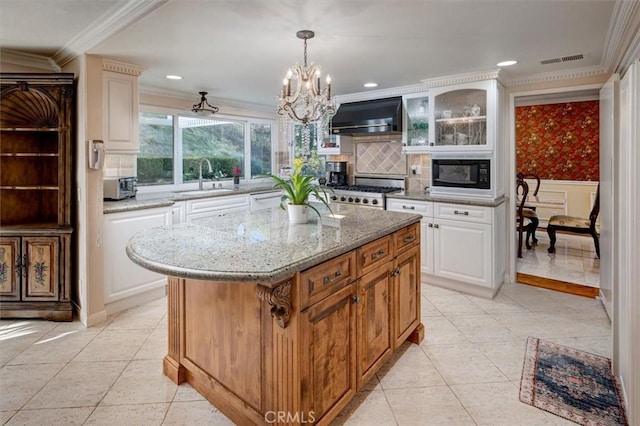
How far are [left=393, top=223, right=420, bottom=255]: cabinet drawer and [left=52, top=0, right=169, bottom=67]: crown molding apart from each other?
199cm

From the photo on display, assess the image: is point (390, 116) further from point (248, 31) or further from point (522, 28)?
point (248, 31)

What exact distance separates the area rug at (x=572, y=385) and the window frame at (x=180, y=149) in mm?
4277

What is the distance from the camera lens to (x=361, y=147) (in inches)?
209

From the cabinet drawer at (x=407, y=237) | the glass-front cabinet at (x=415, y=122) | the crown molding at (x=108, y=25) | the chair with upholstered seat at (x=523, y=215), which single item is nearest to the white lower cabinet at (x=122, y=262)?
the crown molding at (x=108, y=25)

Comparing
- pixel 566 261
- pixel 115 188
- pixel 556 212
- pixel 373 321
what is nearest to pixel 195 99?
pixel 115 188

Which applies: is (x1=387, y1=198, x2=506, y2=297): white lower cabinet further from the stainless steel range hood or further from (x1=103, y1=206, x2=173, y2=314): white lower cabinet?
(x1=103, y1=206, x2=173, y2=314): white lower cabinet

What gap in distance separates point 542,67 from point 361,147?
2391 mm

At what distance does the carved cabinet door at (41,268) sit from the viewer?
3.14 meters

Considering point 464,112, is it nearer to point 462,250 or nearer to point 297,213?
point 462,250

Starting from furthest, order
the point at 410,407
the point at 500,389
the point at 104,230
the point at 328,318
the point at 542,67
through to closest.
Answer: the point at 542,67 < the point at 104,230 < the point at 500,389 < the point at 410,407 < the point at 328,318

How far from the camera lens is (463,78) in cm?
383

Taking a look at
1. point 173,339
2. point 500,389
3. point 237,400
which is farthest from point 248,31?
point 500,389

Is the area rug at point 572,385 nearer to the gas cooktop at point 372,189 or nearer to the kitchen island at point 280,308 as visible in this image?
the kitchen island at point 280,308

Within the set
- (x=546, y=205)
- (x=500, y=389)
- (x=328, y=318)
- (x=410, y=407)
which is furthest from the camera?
(x=546, y=205)
